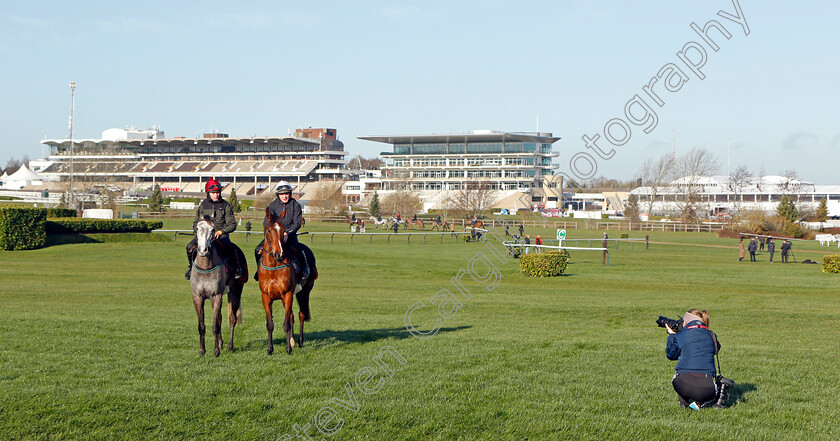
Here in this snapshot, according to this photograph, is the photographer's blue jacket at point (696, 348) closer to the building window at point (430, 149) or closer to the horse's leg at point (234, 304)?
the horse's leg at point (234, 304)

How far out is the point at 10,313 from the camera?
14367 mm

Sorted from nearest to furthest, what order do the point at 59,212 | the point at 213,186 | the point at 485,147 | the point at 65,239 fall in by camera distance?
1. the point at 213,186
2. the point at 65,239
3. the point at 59,212
4. the point at 485,147

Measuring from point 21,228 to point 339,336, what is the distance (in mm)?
30867

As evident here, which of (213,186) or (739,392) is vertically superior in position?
(213,186)

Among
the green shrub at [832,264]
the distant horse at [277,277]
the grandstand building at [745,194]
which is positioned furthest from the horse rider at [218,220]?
the grandstand building at [745,194]

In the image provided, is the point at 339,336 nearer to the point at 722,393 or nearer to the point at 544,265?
the point at 722,393

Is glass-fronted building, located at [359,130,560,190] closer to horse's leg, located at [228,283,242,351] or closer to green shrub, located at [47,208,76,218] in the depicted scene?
green shrub, located at [47,208,76,218]

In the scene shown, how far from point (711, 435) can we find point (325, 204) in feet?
291

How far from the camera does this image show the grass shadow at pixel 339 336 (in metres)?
11.3

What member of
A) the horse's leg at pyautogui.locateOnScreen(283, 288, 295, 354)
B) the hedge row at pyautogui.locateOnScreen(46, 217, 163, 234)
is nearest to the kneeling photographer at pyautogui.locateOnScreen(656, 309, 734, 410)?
the horse's leg at pyautogui.locateOnScreen(283, 288, 295, 354)

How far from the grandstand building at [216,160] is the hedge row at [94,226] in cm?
11151

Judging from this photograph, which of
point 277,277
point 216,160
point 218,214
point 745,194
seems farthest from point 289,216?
point 216,160

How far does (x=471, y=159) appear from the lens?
470 ft

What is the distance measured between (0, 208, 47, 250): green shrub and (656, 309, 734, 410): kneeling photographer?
3633cm
